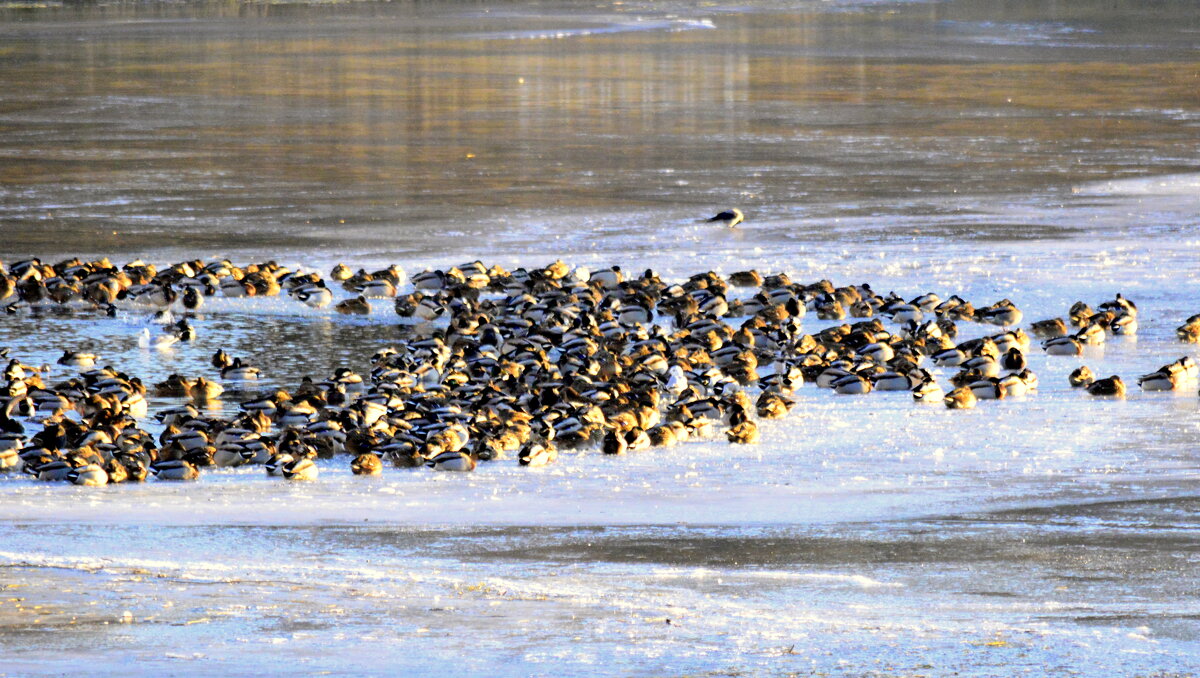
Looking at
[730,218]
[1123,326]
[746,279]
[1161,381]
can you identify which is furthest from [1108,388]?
[730,218]

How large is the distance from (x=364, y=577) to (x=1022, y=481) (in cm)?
316

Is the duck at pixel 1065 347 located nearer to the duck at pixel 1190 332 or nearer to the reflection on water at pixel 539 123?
the duck at pixel 1190 332

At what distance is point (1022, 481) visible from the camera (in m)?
7.87

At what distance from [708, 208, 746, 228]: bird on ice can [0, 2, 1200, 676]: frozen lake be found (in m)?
0.20

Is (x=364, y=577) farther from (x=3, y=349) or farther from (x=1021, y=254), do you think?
(x=1021, y=254)

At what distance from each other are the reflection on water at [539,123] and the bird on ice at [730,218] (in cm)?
53

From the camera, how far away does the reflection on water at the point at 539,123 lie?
56.3 feet

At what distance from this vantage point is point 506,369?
9.93 meters

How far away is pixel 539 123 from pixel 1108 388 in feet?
51.0

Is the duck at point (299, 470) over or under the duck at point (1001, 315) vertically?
under

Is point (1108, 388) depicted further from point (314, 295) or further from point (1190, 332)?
point (314, 295)

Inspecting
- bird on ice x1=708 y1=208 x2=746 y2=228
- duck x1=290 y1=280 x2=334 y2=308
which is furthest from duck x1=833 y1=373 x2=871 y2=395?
bird on ice x1=708 y1=208 x2=746 y2=228

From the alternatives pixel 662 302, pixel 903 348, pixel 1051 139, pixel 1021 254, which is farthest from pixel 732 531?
pixel 1051 139

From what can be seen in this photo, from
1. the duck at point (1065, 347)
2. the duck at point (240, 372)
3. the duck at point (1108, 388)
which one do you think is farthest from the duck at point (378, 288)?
the duck at point (1108, 388)
